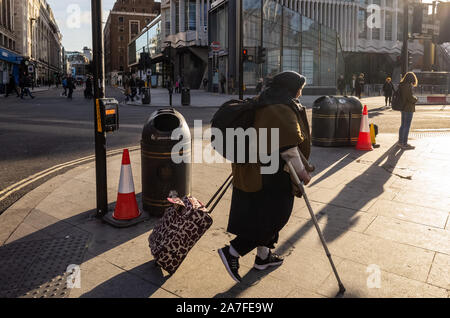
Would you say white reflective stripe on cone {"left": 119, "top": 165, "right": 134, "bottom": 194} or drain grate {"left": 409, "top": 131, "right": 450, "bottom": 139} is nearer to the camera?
white reflective stripe on cone {"left": 119, "top": 165, "right": 134, "bottom": 194}

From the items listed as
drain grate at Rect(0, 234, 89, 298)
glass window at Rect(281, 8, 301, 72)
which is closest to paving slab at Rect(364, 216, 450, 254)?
drain grate at Rect(0, 234, 89, 298)

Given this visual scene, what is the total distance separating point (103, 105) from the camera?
4.40 metres

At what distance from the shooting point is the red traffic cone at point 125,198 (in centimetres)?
462

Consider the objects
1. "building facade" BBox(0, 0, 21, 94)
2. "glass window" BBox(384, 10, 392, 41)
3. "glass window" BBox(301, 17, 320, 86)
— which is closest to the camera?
"glass window" BBox(301, 17, 320, 86)

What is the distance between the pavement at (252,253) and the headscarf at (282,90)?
1.43 metres

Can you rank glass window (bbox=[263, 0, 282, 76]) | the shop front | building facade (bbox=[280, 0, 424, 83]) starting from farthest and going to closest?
building facade (bbox=[280, 0, 424, 83])
the shop front
glass window (bbox=[263, 0, 282, 76])

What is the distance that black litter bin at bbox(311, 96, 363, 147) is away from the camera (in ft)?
31.4

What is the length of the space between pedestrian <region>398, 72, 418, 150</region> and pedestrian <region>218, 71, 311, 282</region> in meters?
7.29

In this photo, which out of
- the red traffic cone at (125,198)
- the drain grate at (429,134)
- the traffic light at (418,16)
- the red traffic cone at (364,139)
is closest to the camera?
the red traffic cone at (125,198)

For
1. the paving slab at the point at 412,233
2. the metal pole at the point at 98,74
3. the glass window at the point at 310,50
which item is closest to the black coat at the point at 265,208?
the paving slab at the point at 412,233

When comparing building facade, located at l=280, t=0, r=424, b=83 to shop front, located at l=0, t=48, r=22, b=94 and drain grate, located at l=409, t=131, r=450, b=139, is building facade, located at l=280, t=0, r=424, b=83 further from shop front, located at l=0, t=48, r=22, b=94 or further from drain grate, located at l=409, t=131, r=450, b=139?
drain grate, located at l=409, t=131, r=450, b=139

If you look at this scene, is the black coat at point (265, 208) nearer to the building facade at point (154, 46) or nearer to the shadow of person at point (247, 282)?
the shadow of person at point (247, 282)

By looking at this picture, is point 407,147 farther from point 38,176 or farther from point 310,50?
point 310,50
